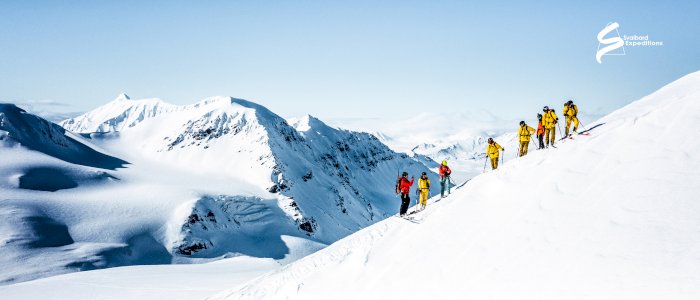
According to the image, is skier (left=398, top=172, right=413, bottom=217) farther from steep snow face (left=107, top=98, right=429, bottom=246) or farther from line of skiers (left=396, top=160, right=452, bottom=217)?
steep snow face (left=107, top=98, right=429, bottom=246)

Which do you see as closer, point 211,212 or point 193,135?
point 211,212

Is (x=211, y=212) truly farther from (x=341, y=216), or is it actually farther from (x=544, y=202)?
(x=544, y=202)

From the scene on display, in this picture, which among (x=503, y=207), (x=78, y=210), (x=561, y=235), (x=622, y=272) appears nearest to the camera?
(x=622, y=272)

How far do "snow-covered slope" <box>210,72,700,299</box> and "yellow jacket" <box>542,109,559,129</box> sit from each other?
4.95 meters

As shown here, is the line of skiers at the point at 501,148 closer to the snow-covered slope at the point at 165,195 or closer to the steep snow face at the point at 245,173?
the snow-covered slope at the point at 165,195

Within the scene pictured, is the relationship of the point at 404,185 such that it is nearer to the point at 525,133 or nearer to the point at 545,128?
the point at 525,133

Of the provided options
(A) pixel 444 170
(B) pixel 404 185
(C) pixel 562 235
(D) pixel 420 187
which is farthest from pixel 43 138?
(C) pixel 562 235

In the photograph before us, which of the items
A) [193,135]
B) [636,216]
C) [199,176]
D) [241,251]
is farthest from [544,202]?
Answer: [193,135]

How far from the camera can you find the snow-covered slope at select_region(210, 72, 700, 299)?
39.9 ft

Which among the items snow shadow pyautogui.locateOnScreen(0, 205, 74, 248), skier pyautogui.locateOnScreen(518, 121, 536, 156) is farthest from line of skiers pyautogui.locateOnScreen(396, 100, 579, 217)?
snow shadow pyautogui.locateOnScreen(0, 205, 74, 248)

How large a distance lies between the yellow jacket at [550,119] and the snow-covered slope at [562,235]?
495 centimetres

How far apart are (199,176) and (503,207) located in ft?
466

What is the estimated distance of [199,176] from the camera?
14712cm

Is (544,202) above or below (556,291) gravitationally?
above
